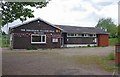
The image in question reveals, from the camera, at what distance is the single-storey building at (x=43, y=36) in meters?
34.4

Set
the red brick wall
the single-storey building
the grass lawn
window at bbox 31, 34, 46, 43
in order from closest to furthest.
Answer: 1. the grass lawn
2. the single-storey building
3. window at bbox 31, 34, 46, 43
4. the red brick wall

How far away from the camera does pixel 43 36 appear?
3662 centimetres

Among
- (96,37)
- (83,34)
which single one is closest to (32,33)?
(83,34)

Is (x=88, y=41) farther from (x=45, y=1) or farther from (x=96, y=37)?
(x=45, y=1)

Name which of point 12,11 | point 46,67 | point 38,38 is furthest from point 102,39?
point 12,11

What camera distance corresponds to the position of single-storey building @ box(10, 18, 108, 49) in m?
34.4

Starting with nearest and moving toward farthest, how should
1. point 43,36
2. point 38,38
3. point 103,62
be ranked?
point 103,62, point 38,38, point 43,36

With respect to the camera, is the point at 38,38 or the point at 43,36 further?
the point at 43,36

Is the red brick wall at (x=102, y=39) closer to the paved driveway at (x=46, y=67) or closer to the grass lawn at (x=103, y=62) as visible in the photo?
the grass lawn at (x=103, y=62)

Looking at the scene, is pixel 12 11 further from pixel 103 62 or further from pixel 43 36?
pixel 43 36

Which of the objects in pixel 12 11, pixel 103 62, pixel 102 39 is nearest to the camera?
pixel 12 11

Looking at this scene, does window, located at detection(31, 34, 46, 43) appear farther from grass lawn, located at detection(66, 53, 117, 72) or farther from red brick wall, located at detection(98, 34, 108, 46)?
grass lawn, located at detection(66, 53, 117, 72)

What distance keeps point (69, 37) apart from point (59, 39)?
334 cm

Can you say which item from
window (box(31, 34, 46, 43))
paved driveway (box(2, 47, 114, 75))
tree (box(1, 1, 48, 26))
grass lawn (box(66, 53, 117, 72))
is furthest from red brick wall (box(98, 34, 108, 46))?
tree (box(1, 1, 48, 26))
